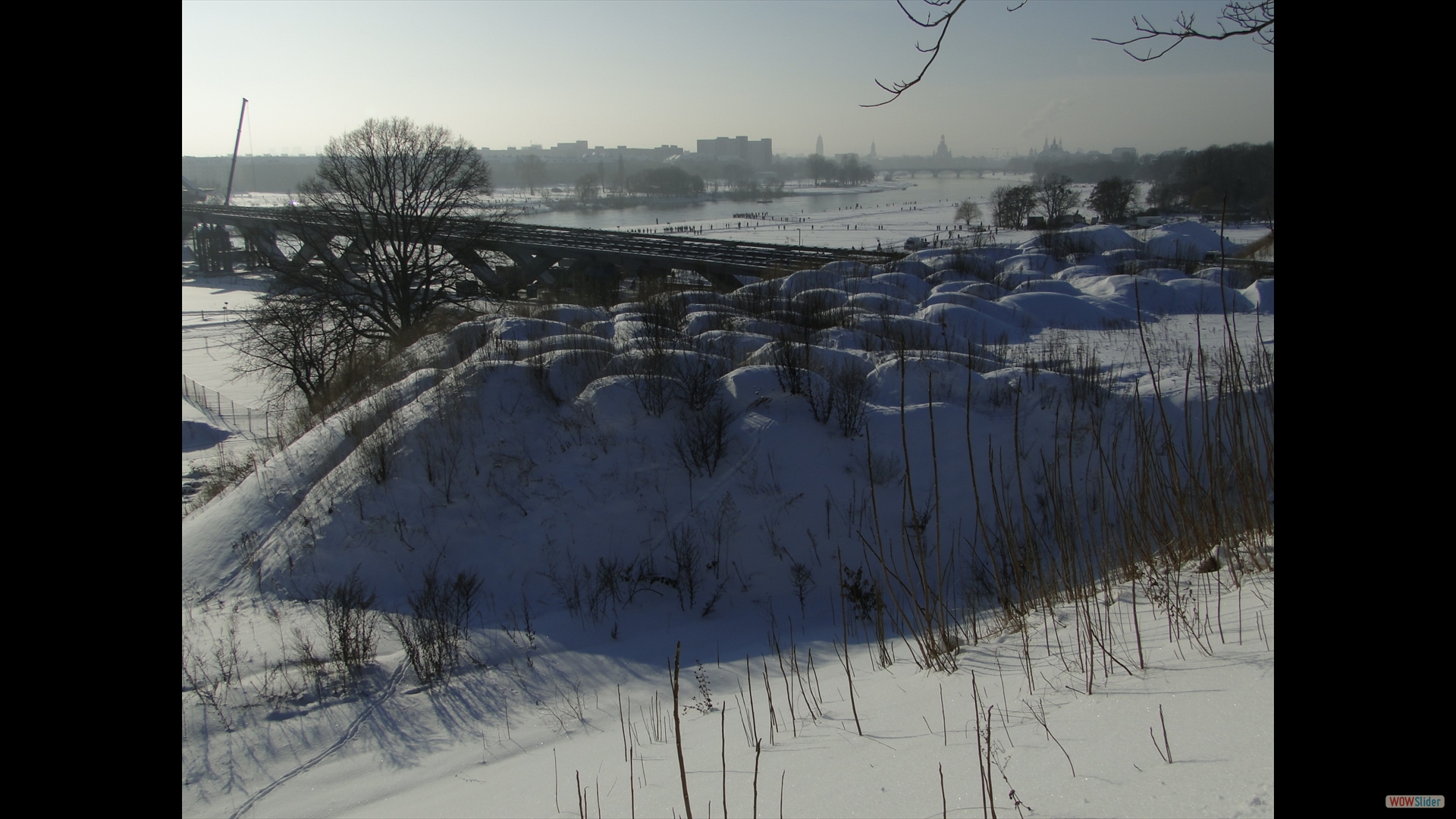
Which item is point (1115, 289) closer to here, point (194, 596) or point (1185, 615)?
point (1185, 615)

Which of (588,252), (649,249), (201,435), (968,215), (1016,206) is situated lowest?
(201,435)

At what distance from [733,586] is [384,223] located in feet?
57.0

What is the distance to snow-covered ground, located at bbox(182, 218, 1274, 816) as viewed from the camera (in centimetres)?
236

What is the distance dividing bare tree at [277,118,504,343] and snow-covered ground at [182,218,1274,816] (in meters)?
7.05

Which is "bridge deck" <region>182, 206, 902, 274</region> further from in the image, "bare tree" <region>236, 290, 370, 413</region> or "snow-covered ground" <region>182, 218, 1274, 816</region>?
"snow-covered ground" <region>182, 218, 1274, 816</region>

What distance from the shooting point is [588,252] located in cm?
2933

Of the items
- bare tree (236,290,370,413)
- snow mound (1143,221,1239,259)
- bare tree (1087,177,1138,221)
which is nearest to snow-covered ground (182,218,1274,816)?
bare tree (236,290,370,413)

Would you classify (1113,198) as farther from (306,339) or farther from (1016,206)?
(306,339)

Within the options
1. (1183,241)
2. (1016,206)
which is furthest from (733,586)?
(1016,206)

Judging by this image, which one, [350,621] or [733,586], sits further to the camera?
[733,586]

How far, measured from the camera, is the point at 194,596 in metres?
7.80

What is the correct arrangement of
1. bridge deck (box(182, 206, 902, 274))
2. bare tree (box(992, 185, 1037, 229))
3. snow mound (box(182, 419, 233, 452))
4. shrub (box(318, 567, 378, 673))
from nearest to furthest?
shrub (box(318, 567, 378, 673)), snow mound (box(182, 419, 233, 452)), bridge deck (box(182, 206, 902, 274)), bare tree (box(992, 185, 1037, 229))

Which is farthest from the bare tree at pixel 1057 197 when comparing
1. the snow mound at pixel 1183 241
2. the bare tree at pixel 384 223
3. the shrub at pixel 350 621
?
the shrub at pixel 350 621

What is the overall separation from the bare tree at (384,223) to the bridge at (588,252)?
0.30 m
